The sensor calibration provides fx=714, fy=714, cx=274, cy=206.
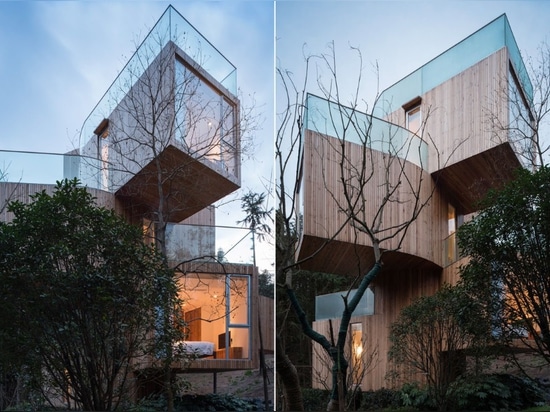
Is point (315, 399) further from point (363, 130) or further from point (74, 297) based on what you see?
point (363, 130)

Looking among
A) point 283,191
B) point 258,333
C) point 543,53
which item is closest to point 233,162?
point 283,191

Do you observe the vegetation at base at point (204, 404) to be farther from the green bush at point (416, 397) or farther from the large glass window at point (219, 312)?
the green bush at point (416, 397)

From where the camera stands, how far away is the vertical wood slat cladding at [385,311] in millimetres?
4848

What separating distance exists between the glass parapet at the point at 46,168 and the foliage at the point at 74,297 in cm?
8

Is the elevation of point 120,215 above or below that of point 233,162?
below

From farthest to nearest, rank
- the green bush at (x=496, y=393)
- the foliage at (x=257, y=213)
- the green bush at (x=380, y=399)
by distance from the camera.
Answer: the foliage at (x=257, y=213), the green bush at (x=380, y=399), the green bush at (x=496, y=393)

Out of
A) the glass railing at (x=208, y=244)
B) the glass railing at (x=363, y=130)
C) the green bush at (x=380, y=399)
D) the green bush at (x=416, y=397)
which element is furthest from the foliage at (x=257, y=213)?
the green bush at (x=416, y=397)

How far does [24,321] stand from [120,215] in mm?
937

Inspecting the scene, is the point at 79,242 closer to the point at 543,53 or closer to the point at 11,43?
the point at 11,43

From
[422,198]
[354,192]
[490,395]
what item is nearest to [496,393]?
[490,395]

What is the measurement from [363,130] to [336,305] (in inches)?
51.3

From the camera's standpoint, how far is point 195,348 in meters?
4.93

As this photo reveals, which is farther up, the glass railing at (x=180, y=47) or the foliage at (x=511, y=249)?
the glass railing at (x=180, y=47)

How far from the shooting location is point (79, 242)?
4.81 metres
